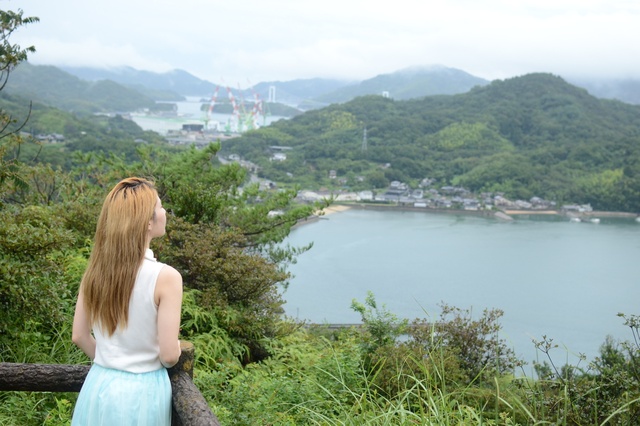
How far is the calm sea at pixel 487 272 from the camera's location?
618 inches

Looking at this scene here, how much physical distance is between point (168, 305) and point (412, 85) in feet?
382

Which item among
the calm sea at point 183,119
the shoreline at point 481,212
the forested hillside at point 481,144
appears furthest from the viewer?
the calm sea at point 183,119

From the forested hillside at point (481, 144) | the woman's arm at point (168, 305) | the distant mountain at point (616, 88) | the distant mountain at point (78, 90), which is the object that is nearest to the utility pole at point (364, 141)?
the forested hillside at point (481, 144)

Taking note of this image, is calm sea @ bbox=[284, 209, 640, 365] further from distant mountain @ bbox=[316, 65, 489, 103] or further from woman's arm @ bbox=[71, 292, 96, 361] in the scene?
distant mountain @ bbox=[316, 65, 489, 103]

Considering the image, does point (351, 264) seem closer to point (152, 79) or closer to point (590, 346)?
point (590, 346)

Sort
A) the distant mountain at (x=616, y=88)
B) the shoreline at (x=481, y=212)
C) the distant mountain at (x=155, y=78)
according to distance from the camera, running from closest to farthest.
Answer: the shoreline at (x=481, y=212) → the distant mountain at (x=616, y=88) → the distant mountain at (x=155, y=78)

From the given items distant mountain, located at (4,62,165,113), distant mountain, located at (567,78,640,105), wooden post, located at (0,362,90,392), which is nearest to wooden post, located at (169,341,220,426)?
wooden post, located at (0,362,90,392)

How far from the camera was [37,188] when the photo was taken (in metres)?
7.69

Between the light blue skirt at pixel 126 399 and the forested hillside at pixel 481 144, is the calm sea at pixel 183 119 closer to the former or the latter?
the forested hillside at pixel 481 144

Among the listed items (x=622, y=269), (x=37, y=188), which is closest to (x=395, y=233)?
(x=622, y=269)

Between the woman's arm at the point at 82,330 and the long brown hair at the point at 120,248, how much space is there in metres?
0.08

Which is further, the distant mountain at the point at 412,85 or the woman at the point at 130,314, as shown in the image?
the distant mountain at the point at 412,85

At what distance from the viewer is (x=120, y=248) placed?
4.17 feet

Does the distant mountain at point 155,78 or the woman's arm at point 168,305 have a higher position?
the distant mountain at point 155,78
